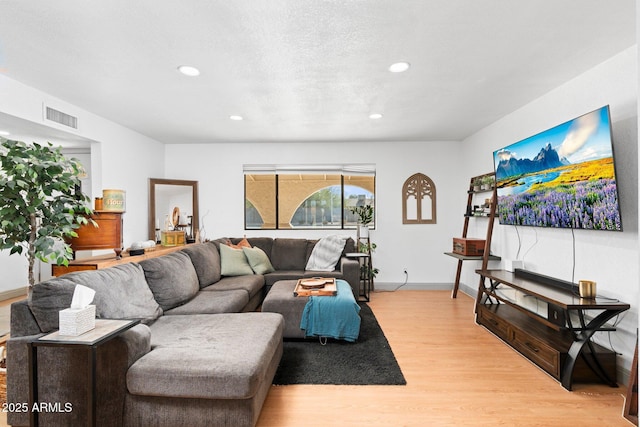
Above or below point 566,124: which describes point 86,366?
below

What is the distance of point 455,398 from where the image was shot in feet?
7.27

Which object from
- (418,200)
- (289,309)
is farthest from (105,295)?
(418,200)

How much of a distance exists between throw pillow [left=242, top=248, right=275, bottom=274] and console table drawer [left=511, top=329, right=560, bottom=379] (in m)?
3.06

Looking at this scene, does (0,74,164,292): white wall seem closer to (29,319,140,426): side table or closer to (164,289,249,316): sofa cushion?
(164,289,249,316): sofa cushion

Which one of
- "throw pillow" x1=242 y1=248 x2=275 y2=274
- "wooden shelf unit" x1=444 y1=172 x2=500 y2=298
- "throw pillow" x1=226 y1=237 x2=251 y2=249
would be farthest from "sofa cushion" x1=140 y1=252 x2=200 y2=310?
"wooden shelf unit" x1=444 y1=172 x2=500 y2=298

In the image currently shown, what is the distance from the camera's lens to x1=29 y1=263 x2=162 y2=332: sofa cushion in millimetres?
1810

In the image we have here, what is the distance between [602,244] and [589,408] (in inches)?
48.7

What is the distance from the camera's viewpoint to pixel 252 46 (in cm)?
225

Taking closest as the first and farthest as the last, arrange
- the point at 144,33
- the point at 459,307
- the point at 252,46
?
1. the point at 144,33
2. the point at 252,46
3. the point at 459,307

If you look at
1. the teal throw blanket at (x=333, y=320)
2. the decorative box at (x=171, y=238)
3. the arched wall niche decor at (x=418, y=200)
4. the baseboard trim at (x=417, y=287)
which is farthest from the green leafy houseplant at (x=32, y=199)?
the arched wall niche decor at (x=418, y=200)

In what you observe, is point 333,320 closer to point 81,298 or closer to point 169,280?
point 169,280

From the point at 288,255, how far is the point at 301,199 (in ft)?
3.70

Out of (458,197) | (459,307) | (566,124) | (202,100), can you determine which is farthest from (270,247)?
(566,124)

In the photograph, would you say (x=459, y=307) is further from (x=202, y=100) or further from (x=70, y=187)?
(x=70, y=187)
